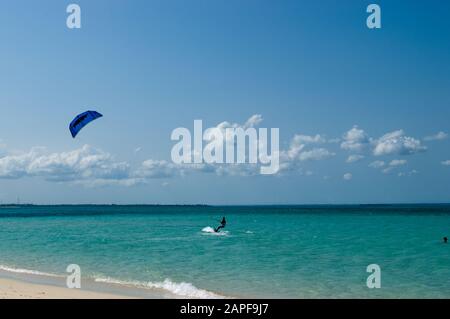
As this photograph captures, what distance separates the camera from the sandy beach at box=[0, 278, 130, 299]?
14398mm

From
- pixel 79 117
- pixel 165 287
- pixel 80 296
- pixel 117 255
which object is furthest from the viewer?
pixel 117 255

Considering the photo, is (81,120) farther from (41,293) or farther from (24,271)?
(41,293)

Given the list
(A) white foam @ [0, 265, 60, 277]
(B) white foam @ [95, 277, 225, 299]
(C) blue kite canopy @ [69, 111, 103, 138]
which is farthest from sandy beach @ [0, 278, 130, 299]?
(C) blue kite canopy @ [69, 111, 103, 138]

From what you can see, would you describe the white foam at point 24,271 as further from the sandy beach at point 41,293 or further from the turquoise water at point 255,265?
the sandy beach at point 41,293

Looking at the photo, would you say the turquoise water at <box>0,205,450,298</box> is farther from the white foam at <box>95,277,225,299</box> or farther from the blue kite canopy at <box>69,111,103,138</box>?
the blue kite canopy at <box>69,111,103,138</box>

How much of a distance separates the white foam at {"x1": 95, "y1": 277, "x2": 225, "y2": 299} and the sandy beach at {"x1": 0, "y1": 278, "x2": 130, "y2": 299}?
91.2 inches

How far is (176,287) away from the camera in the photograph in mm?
17250

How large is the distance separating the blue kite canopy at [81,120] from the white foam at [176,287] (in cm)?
663

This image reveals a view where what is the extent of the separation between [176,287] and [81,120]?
8589 mm

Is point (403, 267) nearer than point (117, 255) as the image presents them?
Yes

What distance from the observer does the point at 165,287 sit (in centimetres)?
1719
